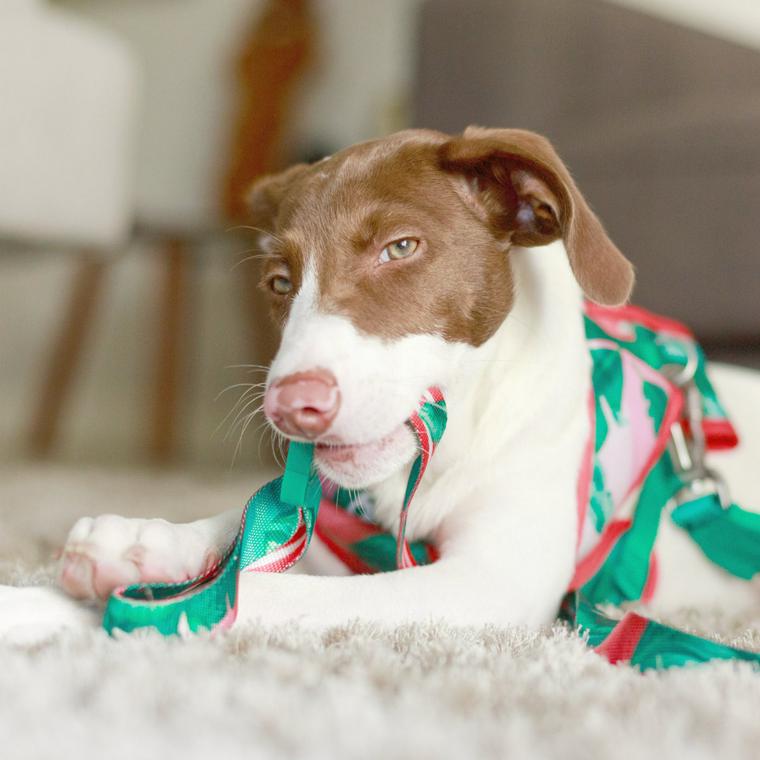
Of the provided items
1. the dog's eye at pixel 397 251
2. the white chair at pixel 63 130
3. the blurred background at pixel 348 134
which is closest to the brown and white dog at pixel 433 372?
the dog's eye at pixel 397 251

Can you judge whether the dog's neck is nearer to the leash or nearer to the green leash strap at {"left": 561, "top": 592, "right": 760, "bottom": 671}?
the leash

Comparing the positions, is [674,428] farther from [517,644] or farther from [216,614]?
[216,614]

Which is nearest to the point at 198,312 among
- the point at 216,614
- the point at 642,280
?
the point at 642,280

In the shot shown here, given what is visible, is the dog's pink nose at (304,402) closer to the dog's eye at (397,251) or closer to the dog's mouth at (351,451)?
the dog's mouth at (351,451)

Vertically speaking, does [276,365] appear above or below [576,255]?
below

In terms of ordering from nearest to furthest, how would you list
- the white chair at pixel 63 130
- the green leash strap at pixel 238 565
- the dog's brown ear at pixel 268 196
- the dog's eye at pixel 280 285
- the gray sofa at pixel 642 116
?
the green leash strap at pixel 238 565 < the dog's eye at pixel 280 285 < the dog's brown ear at pixel 268 196 < the gray sofa at pixel 642 116 < the white chair at pixel 63 130

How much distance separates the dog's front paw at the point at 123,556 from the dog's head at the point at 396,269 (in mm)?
194

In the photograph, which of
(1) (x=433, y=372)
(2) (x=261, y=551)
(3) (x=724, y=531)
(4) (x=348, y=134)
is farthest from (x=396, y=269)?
(4) (x=348, y=134)

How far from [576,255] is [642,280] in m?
1.36

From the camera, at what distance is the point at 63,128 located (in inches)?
112

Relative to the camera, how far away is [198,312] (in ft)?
17.2

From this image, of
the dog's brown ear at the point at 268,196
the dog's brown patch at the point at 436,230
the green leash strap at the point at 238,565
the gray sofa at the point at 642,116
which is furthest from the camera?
the gray sofa at the point at 642,116

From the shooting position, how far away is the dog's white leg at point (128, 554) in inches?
40.3

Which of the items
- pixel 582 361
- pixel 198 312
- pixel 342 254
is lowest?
pixel 198 312
